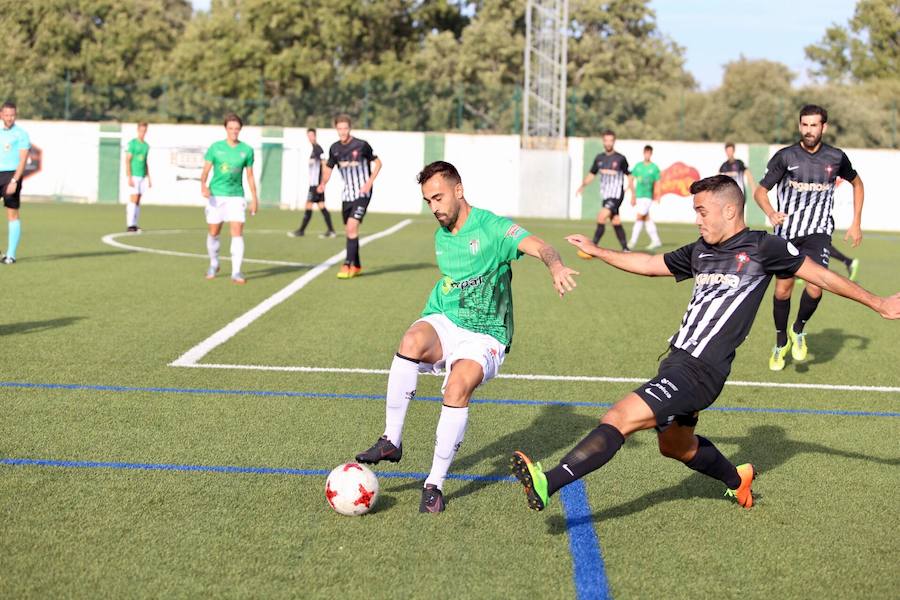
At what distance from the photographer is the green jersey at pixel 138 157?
22350 millimetres

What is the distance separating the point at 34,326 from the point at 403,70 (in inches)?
1646

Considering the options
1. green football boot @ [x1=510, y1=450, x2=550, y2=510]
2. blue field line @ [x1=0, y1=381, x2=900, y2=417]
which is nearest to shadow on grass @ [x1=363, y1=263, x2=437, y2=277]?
blue field line @ [x1=0, y1=381, x2=900, y2=417]

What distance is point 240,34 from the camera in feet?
161

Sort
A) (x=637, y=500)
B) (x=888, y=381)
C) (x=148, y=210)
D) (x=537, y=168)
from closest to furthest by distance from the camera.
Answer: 1. (x=637, y=500)
2. (x=888, y=381)
3. (x=148, y=210)
4. (x=537, y=168)

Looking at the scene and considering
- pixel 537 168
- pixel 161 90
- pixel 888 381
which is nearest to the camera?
pixel 888 381

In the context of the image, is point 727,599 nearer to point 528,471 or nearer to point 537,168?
point 528,471

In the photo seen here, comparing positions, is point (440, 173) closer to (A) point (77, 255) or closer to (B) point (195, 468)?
(B) point (195, 468)

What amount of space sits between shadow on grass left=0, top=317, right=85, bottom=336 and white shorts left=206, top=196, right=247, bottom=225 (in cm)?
345

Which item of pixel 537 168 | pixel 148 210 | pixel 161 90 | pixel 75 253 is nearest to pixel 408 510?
pixel 75 253

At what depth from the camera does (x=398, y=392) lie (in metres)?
5.34

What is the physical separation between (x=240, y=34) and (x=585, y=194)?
817 inches

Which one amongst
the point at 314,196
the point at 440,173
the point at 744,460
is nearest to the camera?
the point at 440,173

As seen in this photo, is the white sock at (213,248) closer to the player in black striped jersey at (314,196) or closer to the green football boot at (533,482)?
the player in black striped jersey at (314,196)

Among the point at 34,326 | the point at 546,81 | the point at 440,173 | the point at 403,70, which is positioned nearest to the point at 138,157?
the point at 34,326
